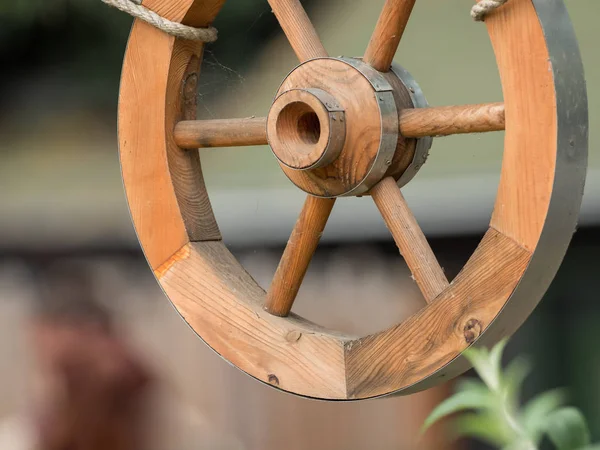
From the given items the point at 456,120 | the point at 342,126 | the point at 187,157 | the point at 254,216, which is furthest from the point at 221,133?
the point at 254,216

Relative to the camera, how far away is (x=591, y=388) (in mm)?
2137

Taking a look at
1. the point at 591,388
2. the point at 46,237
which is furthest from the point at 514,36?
the point at 46,237

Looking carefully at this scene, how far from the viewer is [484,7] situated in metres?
0.94

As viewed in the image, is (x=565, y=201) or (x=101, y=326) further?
(x=101, y=326)

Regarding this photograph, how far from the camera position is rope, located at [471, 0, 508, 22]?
0.93 m

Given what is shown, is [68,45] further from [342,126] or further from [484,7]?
[484,7]

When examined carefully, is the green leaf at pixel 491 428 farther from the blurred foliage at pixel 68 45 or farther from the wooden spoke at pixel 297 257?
the blurred foliage at pixel 68 45

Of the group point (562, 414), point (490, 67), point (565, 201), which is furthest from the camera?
point (490, 67)

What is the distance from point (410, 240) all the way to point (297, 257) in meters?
0.16

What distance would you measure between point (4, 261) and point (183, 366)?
56 cm

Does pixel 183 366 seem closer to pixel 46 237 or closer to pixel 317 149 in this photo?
pixel 46 237

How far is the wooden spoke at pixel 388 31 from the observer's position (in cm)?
104

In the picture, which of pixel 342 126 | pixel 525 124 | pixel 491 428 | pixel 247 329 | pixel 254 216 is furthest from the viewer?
pixel 254 216

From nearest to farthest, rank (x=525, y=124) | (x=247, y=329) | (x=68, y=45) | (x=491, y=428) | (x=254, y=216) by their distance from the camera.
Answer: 1. (x=491, y=428)
2. (x=525, y=124)
3. (x=247, y=329)
4. (x=254, y=216)
5. (x=68, y=45)
